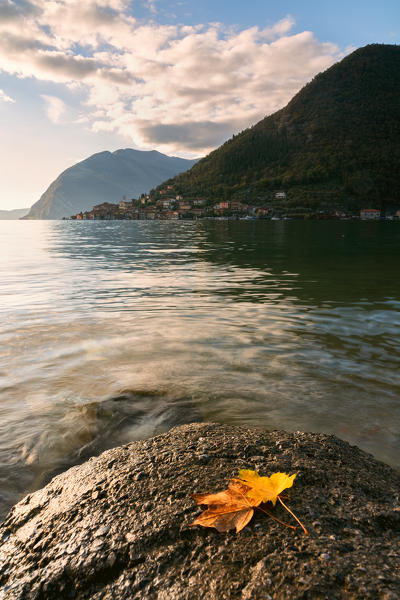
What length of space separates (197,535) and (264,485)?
45 centimetres

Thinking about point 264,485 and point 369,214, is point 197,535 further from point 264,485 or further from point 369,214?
point 369,214

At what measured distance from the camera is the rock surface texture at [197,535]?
4.85ft

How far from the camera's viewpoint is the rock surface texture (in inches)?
58.2

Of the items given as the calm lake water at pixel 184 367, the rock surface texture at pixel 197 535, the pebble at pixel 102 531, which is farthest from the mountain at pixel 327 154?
the pebble at pixel 102 531


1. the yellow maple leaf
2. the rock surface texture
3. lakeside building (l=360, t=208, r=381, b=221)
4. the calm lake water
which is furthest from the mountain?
the yellow maple leaf

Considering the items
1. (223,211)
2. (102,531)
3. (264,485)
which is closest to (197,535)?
(264,485)

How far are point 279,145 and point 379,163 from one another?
1960 inches

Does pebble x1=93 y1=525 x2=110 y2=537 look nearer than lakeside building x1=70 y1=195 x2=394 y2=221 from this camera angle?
Yes

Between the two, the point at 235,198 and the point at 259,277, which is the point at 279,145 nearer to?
the point at 235,198

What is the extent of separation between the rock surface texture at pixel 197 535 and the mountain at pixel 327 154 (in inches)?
5700

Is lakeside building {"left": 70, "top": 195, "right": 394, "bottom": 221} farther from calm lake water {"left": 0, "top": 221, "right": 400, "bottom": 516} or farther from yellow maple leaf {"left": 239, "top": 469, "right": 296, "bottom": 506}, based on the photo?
yellow maple leaf {"left": 239, "top": 469, "right": 296, "bottom": 506}

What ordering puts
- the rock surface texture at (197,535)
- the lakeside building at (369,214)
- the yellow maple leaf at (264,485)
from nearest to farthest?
the rock surface texture at (197,535) → the yellow maple leaf at (264,485) → the lakeside building at (369,214)

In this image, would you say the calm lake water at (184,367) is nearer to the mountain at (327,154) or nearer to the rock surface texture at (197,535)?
the rock surface texture at (197,535)

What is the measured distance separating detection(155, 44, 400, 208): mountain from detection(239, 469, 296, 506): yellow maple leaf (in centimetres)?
14516
